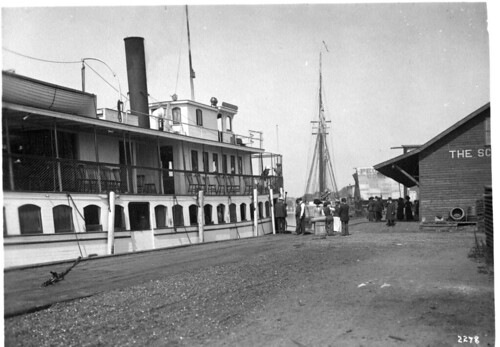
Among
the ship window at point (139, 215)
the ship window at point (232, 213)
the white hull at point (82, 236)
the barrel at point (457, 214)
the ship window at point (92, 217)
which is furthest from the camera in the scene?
the ship window at point (232, 213)

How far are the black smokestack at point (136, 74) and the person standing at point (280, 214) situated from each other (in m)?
7.73

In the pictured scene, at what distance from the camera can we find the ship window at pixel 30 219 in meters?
12.2

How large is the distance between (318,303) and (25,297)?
15.0ft

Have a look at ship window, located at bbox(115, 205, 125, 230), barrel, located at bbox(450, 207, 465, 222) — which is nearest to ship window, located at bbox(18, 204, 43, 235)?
ship window, located at bbox(115, 205, 125, 230)

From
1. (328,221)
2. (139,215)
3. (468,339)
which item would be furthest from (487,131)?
(468,339)

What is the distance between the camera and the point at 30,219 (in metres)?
12.3

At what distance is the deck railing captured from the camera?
40.3ft

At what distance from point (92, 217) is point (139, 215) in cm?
287

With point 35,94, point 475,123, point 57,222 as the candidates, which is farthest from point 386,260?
point 475,123

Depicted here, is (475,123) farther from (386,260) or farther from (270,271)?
(270,271)

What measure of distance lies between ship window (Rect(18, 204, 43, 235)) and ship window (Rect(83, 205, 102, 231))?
1.86 m

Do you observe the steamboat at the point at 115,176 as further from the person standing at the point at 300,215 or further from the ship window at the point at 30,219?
the person standing at the point at 300,215

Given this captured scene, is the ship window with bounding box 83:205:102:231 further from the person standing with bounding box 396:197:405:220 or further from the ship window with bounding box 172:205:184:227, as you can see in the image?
the person standing with bounding box 396:197:405:220

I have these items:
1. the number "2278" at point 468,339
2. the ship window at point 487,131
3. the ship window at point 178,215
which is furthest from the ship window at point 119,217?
the ship window at point 487,131
